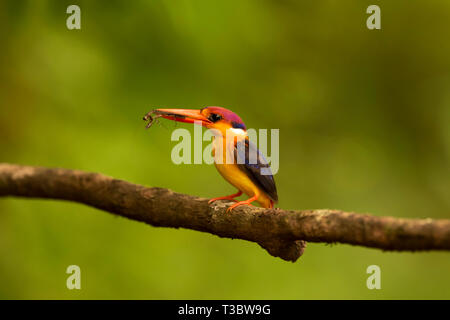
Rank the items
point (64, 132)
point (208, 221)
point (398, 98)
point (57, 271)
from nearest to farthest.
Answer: point (208, 221), point (57, 271), point (64, 132), point (398, 98)

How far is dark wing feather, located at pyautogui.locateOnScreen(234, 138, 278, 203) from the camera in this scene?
2.02 meters

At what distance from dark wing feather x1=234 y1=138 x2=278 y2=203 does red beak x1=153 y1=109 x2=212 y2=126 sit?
174mm

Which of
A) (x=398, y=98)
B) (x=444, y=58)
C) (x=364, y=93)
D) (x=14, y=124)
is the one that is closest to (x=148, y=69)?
(x=14, y=124)

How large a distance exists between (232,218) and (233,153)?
0.36 meters

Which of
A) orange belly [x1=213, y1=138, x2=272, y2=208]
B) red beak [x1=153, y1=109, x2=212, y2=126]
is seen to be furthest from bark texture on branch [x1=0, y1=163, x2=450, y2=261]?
red beak [x1=153, y1=109, x2=212, y2=126]

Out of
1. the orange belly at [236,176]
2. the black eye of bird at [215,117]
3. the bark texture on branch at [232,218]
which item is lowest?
the bark texture on branch at [232,218]

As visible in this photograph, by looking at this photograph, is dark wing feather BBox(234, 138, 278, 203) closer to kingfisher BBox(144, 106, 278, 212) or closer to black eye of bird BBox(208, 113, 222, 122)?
kingfisher BBox(144, 106, 278, 212)

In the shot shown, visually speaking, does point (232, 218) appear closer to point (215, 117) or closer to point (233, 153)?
point (233, 153)

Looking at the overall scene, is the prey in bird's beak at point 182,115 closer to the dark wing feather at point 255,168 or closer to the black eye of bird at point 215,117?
the black eye of bird at point 215,117

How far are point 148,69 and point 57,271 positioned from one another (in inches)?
55.3

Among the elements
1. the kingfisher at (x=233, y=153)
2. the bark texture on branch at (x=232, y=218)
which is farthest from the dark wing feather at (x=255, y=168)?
the bark texture on branch at (x=232, y=218)

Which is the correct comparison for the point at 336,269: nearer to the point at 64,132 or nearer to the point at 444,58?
the point at 444,58

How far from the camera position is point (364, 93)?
3475 mm

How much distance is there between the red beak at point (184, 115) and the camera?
205 cm
